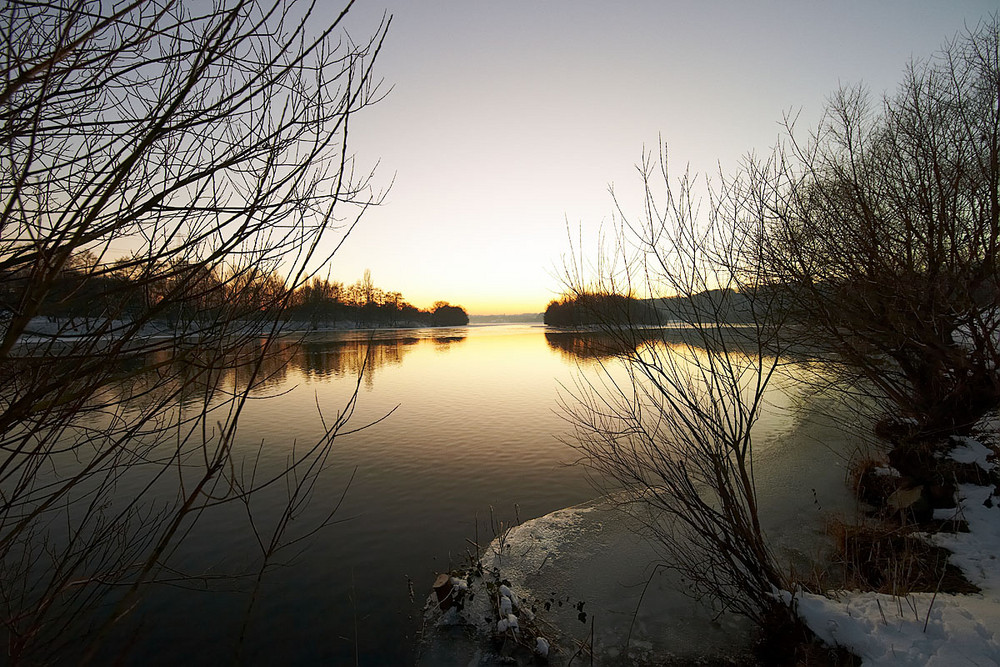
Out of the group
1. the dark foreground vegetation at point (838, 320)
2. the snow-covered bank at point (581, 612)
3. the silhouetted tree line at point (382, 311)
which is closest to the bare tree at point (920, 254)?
the dark foreground vegetation at point (838, 320)

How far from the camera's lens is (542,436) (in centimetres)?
1276

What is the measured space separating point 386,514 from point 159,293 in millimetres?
7003

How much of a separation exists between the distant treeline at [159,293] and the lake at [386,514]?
0.35 m

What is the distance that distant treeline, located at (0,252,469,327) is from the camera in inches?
60.6

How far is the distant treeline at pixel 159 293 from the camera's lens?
1540mm

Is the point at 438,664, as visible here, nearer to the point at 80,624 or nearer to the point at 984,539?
the point at 80,624

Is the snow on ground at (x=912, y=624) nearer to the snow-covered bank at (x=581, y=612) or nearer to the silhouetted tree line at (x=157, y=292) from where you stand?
the snow-covered bank at (x=581, y=612)

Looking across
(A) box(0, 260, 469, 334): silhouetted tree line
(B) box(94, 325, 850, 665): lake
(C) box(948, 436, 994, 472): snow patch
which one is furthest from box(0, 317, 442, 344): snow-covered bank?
(C) box(948, 436, 994, 472): snow patch

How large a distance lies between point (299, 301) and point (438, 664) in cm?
409

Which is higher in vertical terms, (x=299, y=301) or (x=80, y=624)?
(x=299, y=301)

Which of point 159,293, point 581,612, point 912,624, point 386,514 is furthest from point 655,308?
point 386,514

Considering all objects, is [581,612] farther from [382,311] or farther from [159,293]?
[382,311]

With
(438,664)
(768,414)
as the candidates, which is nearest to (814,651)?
(438,664)

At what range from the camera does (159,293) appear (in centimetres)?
198
